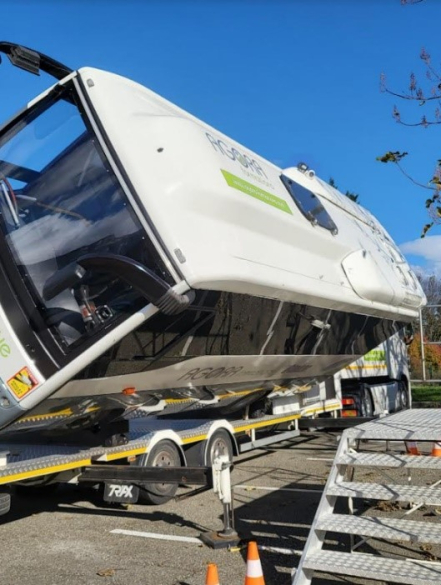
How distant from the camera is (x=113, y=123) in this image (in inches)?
200

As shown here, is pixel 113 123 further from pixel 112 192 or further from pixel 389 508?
pixel 389 508

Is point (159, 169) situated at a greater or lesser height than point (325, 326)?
greater

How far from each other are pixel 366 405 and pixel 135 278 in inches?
438

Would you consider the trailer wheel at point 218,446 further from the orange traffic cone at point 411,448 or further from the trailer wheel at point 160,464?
the orange traffic cone at point 411,448

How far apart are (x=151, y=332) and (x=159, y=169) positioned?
126 centimetres

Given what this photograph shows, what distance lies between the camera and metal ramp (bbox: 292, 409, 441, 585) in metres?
4.21

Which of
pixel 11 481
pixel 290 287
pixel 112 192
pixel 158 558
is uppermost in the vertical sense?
pixel 112 192

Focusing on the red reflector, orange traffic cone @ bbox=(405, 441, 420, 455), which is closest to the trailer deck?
orange traffic cone @ bbox=(405, 441, 420, 455)

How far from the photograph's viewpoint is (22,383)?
4.93 m

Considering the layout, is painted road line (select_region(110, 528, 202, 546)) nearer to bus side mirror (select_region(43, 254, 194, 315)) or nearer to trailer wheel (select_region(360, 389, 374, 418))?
bus side mirror (select_region(43, 254, 194, 315))

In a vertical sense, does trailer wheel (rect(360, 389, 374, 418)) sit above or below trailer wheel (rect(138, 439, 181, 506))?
above

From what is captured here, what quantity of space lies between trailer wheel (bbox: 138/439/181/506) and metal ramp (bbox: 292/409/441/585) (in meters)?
2.23

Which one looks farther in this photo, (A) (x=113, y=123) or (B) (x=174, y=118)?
(B) (x=174, y=118)

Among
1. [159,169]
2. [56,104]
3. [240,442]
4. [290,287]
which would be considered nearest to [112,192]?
[159,169]
